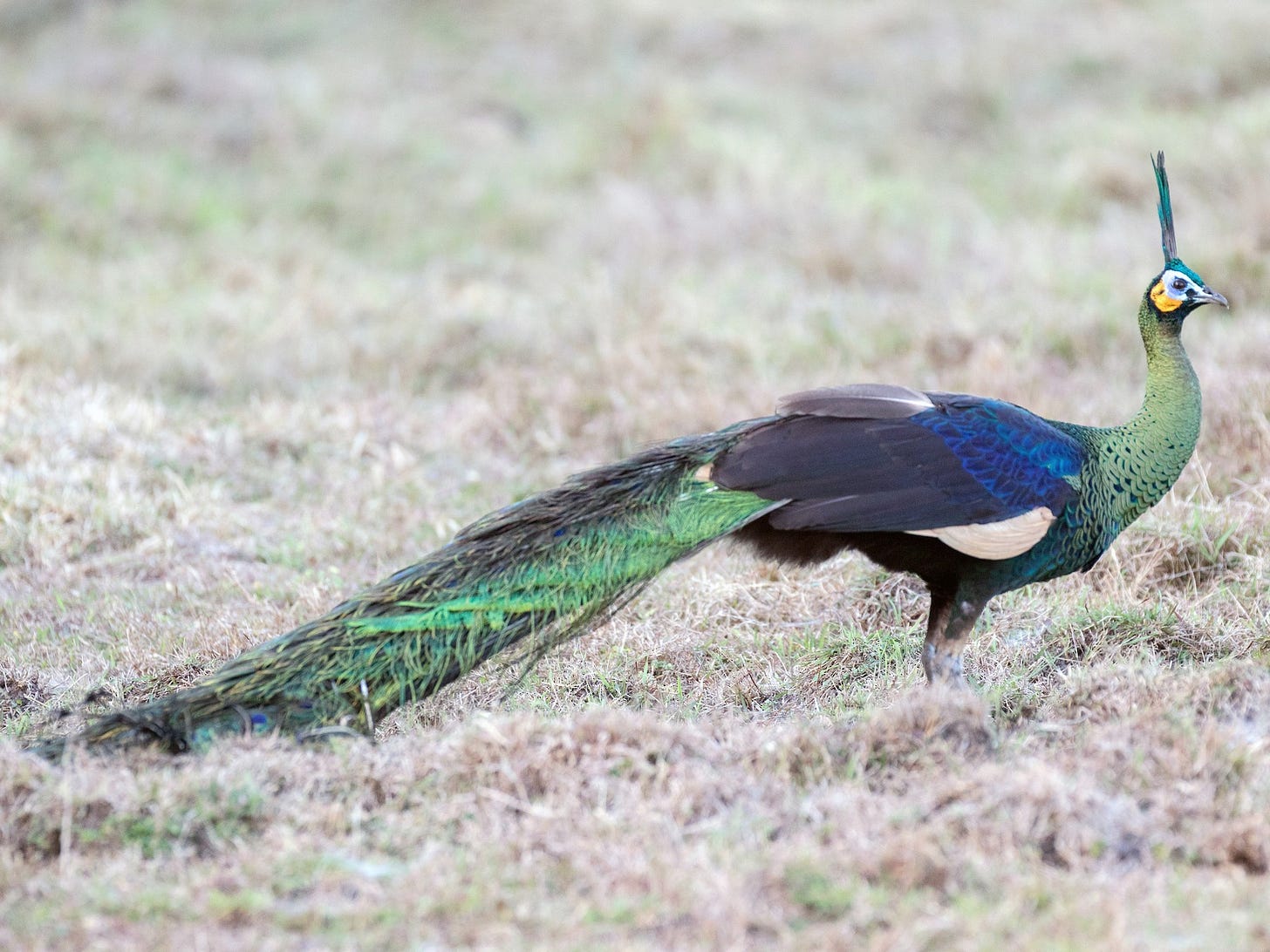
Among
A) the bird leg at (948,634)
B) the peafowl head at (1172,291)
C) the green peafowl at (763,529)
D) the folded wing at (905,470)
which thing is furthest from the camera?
the peafowl head at (1172,291)

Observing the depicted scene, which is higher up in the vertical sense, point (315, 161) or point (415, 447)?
point (315, 161)

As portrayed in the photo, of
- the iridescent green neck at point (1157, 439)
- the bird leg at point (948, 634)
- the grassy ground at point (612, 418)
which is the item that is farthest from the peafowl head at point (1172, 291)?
the bird leg at point (948, 634)

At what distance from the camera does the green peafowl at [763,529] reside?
11.9 ft

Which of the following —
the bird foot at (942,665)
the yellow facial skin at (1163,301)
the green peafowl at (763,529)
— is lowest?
the bird foot at (942,665)

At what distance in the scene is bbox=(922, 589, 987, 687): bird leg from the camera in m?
4.02

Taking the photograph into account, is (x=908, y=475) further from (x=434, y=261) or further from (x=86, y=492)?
(x=434, y=261)

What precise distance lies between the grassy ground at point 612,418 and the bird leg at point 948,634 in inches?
6.5

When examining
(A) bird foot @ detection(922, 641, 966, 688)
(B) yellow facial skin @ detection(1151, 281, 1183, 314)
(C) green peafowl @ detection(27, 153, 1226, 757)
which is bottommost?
(A) bird foot @ detection(922, 641, 966, 688)

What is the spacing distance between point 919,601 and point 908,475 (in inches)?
43.8

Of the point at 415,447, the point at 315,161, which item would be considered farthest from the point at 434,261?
the point at 415,447

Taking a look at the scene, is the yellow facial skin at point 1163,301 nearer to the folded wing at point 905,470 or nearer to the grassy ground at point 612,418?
the folded wing at point 905,470

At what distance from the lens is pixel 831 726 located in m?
3.68

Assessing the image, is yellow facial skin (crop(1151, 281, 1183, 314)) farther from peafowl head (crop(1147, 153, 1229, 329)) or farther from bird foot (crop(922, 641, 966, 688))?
bird foot (crop(922, 641, 966, 688))

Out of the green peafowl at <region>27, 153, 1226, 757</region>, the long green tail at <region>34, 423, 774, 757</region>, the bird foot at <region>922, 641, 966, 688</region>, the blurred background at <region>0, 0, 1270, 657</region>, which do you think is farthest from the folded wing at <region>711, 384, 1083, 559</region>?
the blurred background at <region>0, 0, 1270, 657</region>
